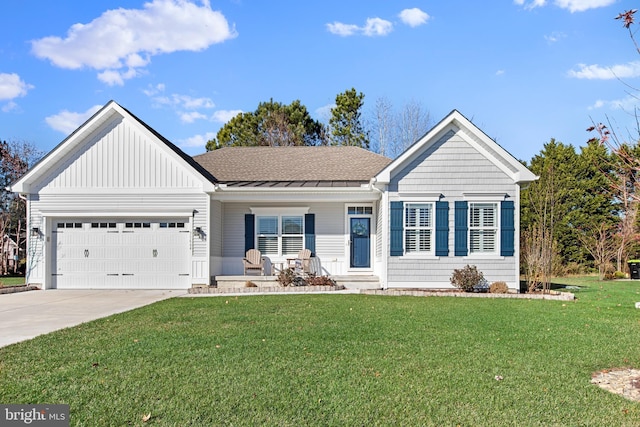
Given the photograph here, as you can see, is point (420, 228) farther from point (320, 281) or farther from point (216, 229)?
point (216, 229)

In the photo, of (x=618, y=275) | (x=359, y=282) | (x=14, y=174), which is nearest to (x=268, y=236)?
(x=359, y=282)

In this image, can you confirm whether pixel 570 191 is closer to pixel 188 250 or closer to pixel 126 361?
pixel 188 250

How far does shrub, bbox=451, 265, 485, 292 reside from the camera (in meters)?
12.8

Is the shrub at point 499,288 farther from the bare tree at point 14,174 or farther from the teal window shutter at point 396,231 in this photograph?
the bare tree at point 14,174

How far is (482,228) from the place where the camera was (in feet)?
43.5

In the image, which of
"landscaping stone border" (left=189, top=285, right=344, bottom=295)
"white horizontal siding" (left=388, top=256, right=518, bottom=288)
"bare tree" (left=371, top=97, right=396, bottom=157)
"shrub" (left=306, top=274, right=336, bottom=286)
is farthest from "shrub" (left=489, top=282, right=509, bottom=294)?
"bare tree" (left=371, top=97, right=396, bottom=157)

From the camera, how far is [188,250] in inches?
566

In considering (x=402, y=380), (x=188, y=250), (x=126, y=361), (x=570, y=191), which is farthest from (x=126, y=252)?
(x=570, y=191)

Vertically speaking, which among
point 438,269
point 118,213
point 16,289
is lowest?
point 16,289

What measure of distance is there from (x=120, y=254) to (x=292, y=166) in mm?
6627

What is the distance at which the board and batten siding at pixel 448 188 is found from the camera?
13172mm

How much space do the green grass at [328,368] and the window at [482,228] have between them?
462 cm

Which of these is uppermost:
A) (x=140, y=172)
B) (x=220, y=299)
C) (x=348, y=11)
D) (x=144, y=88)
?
(x=348, y=11)

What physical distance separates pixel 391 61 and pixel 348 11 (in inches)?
202
